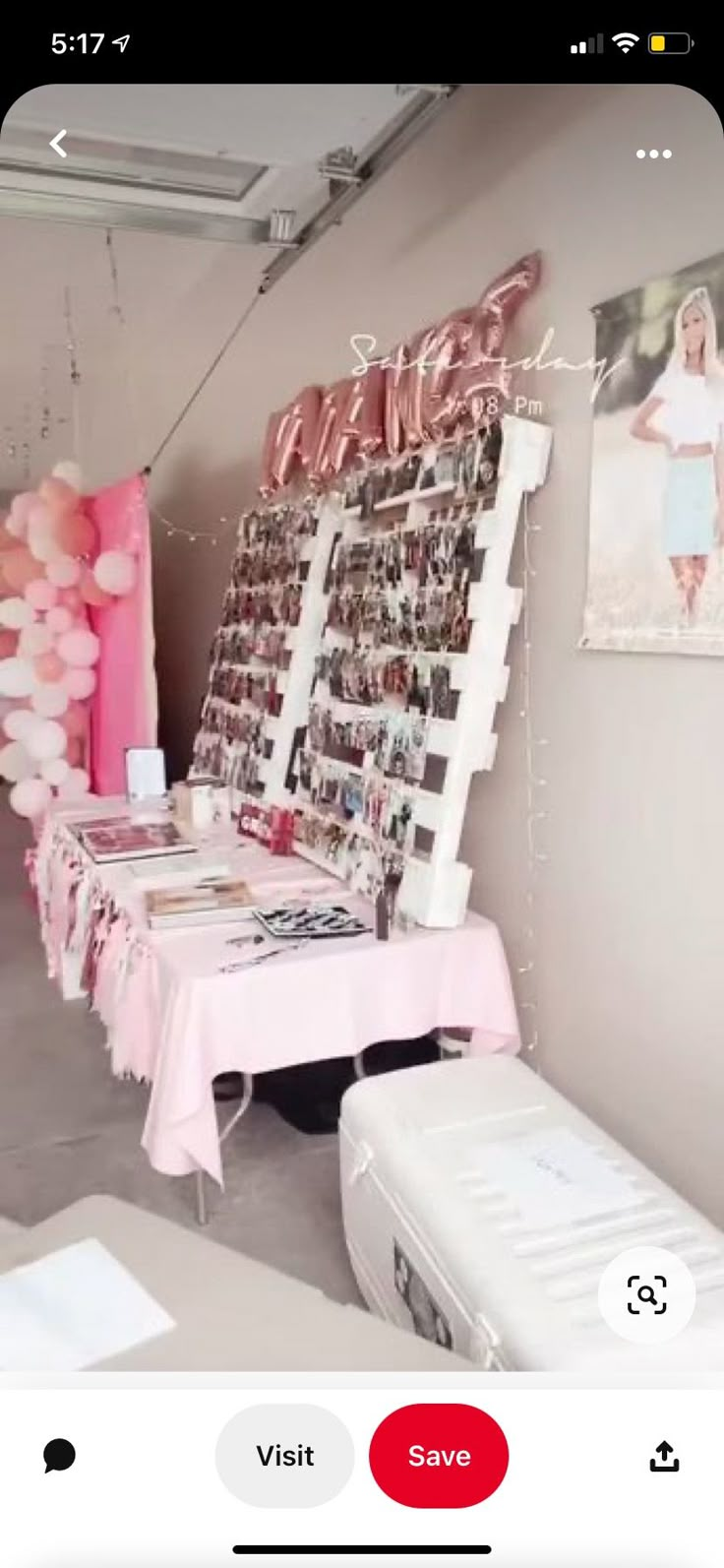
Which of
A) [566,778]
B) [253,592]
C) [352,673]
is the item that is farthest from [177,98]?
[253,592]

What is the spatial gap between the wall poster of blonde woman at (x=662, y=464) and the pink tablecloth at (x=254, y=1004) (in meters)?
0.55

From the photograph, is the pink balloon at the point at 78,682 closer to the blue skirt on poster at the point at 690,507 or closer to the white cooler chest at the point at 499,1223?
the white cooler chest at the point at 499,1223

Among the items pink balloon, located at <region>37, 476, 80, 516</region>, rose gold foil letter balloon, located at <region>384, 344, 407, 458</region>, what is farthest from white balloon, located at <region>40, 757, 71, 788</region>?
rose gold foil letter balloon, located at <region>384, 344, 407, 458</region>

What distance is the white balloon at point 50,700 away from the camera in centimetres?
296

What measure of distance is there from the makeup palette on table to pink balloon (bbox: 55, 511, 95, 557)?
1.77 meters

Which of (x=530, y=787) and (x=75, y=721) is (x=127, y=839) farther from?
(x=75, y=721)

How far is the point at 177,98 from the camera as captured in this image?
0.66 meters

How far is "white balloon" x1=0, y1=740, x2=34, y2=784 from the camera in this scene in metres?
2.92

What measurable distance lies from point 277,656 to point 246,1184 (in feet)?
3.42

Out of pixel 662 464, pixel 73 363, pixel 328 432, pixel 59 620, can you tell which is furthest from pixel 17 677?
pixel 662 464

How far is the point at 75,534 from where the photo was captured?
2986 mm

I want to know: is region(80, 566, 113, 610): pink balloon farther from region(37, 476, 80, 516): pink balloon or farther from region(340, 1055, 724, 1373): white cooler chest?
region(340, 1055, 724, 1373): white cooler chest

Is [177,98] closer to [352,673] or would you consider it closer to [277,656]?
[352,673]
